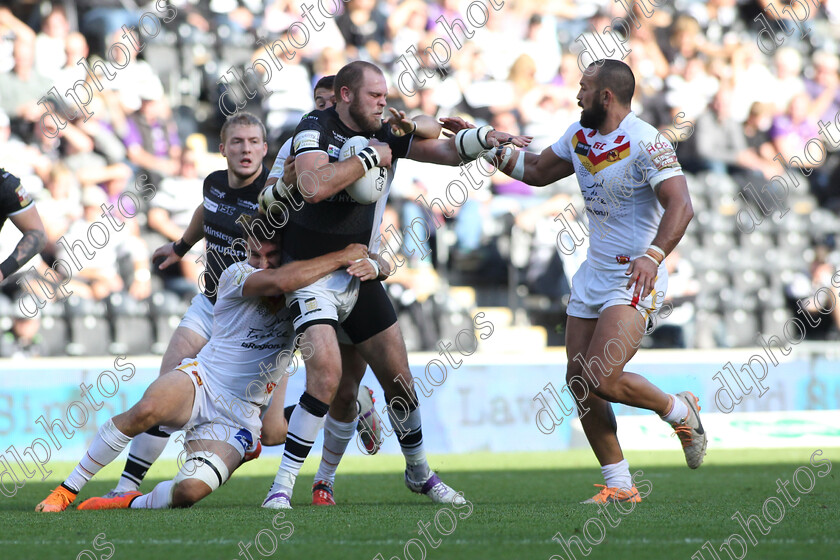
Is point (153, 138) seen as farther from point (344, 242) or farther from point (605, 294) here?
point (605, 294)

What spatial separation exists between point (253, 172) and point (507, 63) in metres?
9.39

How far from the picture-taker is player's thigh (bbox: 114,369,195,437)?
596cm

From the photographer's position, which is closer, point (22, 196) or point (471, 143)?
point (471, 143)

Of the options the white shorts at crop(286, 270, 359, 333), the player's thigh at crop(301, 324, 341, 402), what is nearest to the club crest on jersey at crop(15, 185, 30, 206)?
the white shorts at crop(286, 270, 359, 333)

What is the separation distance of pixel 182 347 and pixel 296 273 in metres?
1.27

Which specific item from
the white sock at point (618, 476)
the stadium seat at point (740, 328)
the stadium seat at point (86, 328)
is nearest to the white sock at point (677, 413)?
the white sock at point (618, 476)

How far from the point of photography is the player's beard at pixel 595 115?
6.33 m

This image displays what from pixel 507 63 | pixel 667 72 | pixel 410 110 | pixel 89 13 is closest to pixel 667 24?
pixel 667 72

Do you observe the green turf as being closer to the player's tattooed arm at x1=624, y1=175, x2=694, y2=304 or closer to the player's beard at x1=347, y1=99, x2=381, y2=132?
the player's tattooed arm at x1=624, y1=175, x2=694, y2=304

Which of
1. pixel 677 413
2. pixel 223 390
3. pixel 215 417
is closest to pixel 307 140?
pixel 223 390

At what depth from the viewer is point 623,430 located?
456 inches

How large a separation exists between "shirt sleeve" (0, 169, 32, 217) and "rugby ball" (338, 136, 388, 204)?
2.31 m

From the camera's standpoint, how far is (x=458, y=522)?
518 cm

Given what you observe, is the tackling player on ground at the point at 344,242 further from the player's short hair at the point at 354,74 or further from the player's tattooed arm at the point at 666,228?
the player's tattooed arm at the point at 666,228
